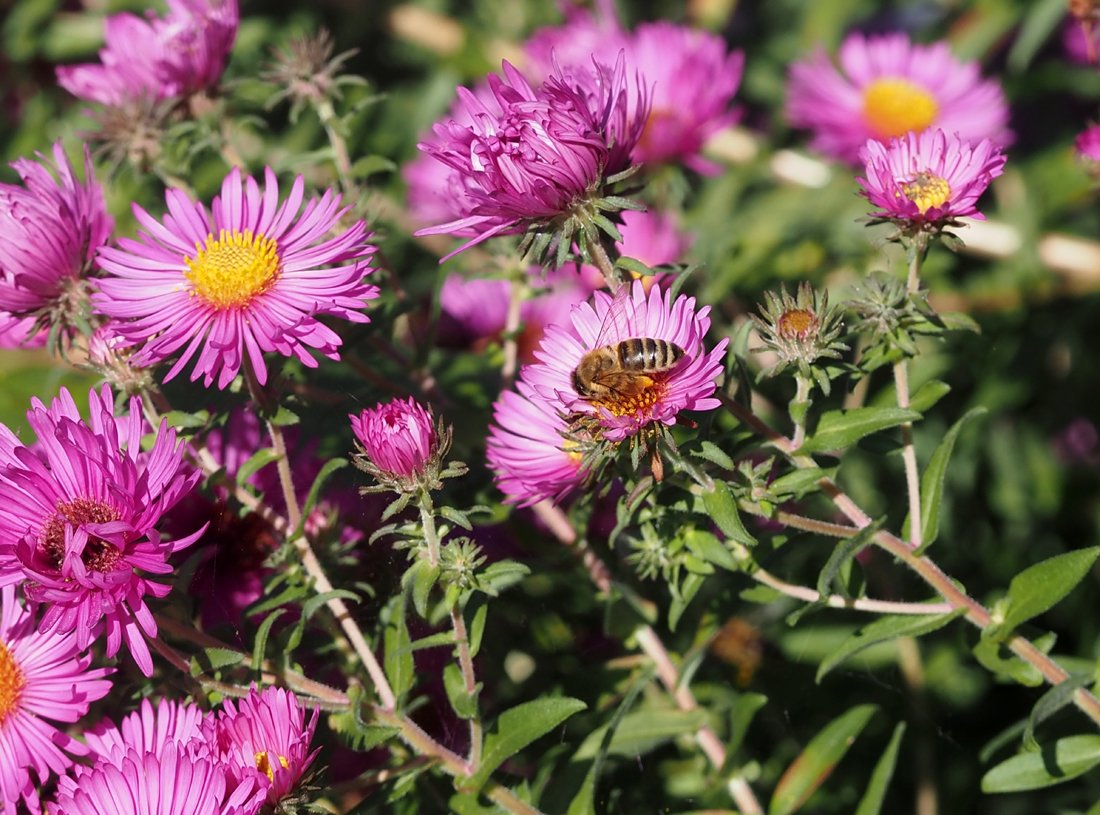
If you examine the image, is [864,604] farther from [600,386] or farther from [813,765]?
[600,386]

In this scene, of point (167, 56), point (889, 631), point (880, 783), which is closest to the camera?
point (889, 631)

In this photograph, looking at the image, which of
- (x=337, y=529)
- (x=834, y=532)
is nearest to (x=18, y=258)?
(x=337, y=529)

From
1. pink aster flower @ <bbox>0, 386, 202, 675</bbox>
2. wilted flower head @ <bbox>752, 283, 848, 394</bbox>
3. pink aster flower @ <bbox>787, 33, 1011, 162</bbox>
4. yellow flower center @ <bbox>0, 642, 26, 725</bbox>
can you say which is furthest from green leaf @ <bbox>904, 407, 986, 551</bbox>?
pink aster flower @ <bbox>787, 33, 1011, 162</bbox>

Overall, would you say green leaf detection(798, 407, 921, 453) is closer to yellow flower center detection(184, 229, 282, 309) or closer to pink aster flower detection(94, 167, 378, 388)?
pink aster flower detection(94, 167, 378, 388)

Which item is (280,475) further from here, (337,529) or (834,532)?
(834,532)

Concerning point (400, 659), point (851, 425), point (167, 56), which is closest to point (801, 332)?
point (851, 425)

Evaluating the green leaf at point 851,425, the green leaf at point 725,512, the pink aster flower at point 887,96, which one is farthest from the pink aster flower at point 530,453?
the pink aster flower at point 887,96
